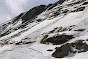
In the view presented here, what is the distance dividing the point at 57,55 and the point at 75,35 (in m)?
5.62

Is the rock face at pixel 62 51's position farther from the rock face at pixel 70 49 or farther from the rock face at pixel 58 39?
the rock face at pixel 58 39

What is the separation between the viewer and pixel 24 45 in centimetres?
2991

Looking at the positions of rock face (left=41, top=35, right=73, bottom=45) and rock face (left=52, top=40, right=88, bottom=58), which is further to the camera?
rock face (left=41, top=35, right=73, bottom=45)

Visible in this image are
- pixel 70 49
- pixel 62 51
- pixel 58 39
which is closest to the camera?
pixel 62 51

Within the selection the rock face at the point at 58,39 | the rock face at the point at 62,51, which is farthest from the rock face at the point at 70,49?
the rock face at the point at 58,39

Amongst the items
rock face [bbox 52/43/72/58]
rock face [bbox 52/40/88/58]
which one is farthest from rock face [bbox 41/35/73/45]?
rock face [bbox 52/43/72/58]

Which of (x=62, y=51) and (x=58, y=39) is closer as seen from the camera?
(x=62, y=51)

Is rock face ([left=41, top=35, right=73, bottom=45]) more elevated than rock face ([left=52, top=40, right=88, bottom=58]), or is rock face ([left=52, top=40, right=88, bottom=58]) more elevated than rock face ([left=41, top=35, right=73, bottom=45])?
rock face ([left=41, top=35, right=73, bottom=45])

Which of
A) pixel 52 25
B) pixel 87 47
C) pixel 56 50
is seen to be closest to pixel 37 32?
pixel 52 25

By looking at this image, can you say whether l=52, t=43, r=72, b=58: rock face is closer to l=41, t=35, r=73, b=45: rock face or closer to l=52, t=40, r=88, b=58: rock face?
l=52, t=40, r=88, b=58: rock face

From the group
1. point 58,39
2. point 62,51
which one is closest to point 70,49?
point 62,51

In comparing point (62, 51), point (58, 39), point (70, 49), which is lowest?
point (62, 51)

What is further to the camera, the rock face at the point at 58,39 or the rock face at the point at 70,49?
the rock face at the point at 58,39

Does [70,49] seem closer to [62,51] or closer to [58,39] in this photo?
[62,51]
